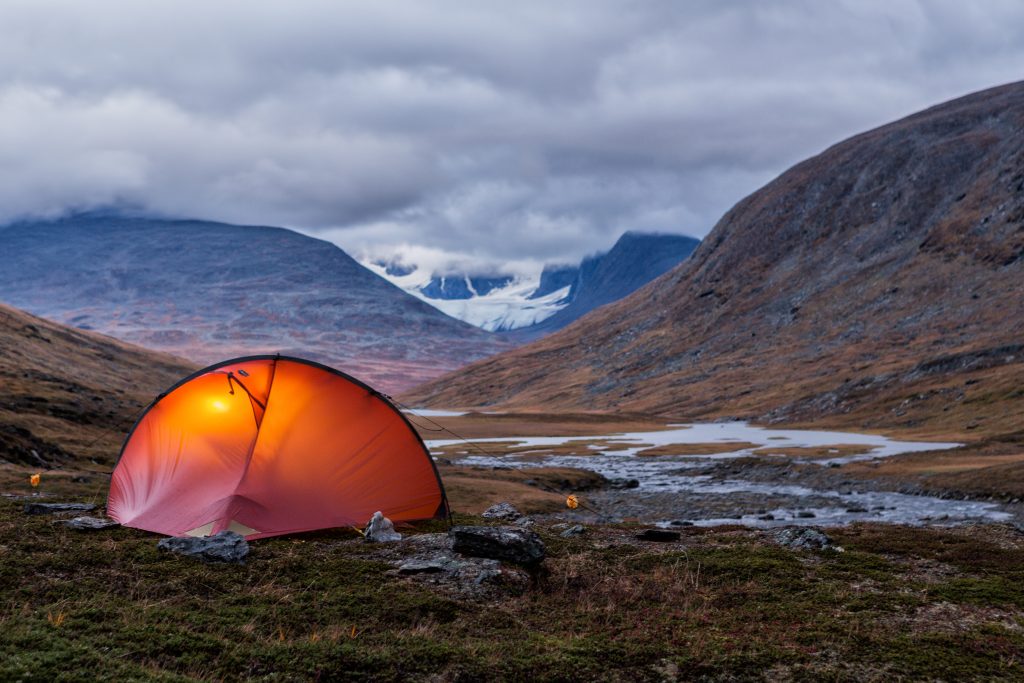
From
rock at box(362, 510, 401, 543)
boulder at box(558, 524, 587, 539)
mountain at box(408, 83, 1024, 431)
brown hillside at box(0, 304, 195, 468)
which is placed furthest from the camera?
mountain at box(408, 83, 1024, 431)

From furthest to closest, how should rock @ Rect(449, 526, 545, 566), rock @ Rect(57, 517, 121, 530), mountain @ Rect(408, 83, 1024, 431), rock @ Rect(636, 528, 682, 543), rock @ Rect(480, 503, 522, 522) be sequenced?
mountain @ Rect(408, 83, 1024, 431) → rock @ Rect(480, 503, 522, 522) → rock @ Rect(636, 528, 682, 543) → rock @ Rect(57, 517, 121, 530) → rock @ Rect(449, 526, 545, 566)

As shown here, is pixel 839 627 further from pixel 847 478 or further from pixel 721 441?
pixel 721 441

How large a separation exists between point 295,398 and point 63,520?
6.21 m

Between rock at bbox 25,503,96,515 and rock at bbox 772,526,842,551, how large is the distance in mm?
19126

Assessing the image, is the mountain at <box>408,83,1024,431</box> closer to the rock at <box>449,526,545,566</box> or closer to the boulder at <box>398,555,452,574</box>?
the rock at <box>449,526,545,566</box>

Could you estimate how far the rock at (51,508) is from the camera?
1896 centimetres

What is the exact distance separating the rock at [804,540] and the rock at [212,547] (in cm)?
1374

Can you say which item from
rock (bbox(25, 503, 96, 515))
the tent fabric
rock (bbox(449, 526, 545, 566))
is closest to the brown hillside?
rock (bbox(25, 503, 96, 515))

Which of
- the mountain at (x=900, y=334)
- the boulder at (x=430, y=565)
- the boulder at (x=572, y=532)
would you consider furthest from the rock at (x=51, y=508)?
the mountain at (x=900, y=334)

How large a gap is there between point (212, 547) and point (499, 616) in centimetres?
650

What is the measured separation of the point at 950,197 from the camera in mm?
185875

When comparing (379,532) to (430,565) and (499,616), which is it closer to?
(430,565)

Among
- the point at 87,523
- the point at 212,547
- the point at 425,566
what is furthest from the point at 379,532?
the point at 87,523

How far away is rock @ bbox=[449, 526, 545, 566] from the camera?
15.9 meters
